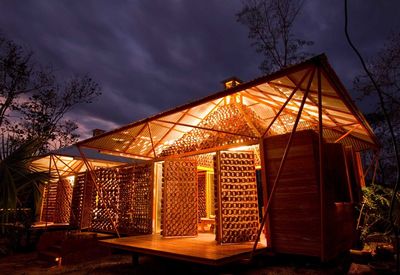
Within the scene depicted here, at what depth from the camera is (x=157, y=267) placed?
531 centimetres

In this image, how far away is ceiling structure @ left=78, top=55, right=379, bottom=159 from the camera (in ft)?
15.0

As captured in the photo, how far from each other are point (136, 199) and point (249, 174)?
3.56 meters

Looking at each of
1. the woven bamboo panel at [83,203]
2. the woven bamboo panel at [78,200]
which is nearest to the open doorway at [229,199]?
the woven bamboo panel at [83,203]

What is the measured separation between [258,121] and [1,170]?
5017 millimetres

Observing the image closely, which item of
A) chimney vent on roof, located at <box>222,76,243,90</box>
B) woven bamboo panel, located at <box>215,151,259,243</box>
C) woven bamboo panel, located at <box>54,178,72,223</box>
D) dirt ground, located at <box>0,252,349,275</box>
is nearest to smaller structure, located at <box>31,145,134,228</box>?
woven bamboo panel, located at <box>54,178,72,223</box>

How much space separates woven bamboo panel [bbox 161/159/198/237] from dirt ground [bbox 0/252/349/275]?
0.78 metres

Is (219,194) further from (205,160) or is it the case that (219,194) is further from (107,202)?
(107,202)

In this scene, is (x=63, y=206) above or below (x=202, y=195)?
below

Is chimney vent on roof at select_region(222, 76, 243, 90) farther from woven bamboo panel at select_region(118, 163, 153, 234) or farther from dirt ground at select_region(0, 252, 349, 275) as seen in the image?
dirt ground at select_region(0, 252, 349, 275)

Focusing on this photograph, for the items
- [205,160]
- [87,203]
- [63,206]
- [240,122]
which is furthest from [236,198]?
[63,206]

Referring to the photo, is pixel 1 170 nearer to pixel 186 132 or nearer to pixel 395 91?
pixel 186 132

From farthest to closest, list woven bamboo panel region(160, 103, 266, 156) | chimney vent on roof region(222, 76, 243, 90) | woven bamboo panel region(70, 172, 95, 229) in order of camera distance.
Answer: woven bamboo panel region(70, 172, 95, 229) < chimney vent on roof region(222, 76, 243, 90) < woven bamboo panel region(160, 103, 266, 156)

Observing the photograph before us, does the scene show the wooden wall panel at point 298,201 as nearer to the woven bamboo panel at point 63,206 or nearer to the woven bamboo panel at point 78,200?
the woven bamboo panel at point 78,200

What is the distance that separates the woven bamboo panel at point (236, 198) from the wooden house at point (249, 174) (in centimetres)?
2
